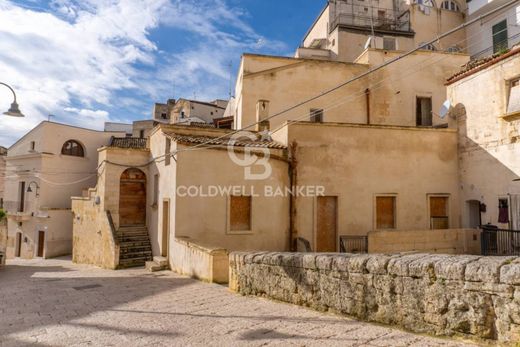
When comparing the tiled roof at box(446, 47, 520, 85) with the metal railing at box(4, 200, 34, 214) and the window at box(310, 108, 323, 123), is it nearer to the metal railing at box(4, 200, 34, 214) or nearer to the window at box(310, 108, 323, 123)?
the window at box(310, 108, 323, 123)

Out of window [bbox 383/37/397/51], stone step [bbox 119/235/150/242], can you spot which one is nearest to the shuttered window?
stone step [bbox 119/235/150/242]

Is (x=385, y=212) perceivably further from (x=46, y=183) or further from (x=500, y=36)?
(x=46, y=183)

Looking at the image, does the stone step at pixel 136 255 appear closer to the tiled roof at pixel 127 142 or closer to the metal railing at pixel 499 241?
the tiled roof at pixel 127 142

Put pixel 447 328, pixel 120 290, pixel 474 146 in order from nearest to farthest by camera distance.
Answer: pixel 447 328
pixel 120 290
pixel 474 146

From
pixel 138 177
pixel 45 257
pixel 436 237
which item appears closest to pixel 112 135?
pixel 45 257

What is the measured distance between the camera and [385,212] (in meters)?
14.3

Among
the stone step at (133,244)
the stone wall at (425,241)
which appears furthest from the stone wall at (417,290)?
the stone step at (133,244)

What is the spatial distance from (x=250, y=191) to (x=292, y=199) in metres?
1.84

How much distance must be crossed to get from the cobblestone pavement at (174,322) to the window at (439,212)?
10632 mm

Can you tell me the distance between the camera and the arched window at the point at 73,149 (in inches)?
1016

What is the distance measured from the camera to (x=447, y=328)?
3.74 m

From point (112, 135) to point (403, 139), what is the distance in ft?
74.4

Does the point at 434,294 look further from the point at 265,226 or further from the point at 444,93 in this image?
the point at 444,93

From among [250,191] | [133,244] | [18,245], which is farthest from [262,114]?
[18,245]
